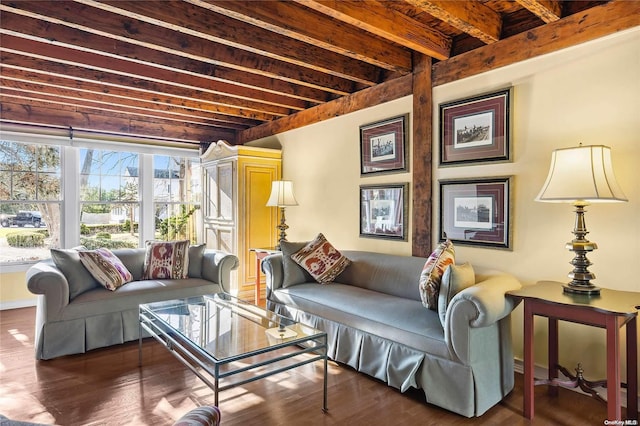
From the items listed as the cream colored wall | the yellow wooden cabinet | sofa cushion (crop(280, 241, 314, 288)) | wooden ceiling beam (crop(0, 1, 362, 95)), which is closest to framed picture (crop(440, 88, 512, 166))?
the cream colored wall

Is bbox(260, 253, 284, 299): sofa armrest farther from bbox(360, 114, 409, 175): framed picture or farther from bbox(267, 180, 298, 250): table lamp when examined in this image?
bbox(360, 114, 409, 175): framed picture

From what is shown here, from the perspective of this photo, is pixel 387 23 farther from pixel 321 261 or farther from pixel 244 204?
pixel 244 204

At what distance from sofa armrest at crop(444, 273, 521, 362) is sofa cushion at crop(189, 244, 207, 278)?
2566 mm

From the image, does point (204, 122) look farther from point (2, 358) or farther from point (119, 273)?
point (2, 358)

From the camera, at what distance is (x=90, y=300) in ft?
9.95

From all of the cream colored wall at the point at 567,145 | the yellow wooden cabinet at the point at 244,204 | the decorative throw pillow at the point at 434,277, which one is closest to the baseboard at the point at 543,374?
the cream colored wall at the point at 567,145

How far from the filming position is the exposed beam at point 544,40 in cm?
214

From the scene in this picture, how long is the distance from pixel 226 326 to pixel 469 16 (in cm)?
252

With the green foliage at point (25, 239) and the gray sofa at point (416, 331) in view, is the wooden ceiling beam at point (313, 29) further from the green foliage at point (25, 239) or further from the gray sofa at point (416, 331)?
the green foliage at point (25, 239)

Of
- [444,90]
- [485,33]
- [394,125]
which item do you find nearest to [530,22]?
[485,33]

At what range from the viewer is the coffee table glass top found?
2.03 m

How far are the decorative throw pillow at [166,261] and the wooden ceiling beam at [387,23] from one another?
2.60 meters

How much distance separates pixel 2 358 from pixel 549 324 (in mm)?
3875

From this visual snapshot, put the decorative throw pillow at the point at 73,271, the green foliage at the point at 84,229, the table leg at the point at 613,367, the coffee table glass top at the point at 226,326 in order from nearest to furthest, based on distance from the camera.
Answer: the table leg at the point at 613,367
the coffee table glass top at the point at 226,326
the decorative throw pillow at the point at 73,271
the green foliage at the point at 84,229
